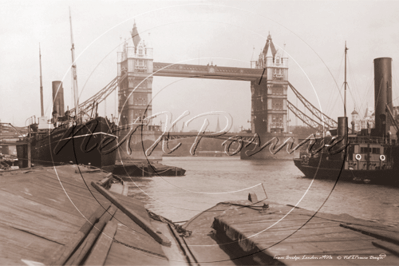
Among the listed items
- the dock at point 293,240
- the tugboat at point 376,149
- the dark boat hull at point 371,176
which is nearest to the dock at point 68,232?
the dock at point 293,240

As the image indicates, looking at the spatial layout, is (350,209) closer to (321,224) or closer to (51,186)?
(321,224)

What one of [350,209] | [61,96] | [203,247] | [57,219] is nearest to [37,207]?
[57,219]

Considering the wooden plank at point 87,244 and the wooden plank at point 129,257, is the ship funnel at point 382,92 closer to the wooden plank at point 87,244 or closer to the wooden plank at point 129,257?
the wooden plank at point 87,244

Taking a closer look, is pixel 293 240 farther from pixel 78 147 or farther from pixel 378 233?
pixel 78 147

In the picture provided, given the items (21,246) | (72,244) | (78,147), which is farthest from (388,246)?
(78,147)

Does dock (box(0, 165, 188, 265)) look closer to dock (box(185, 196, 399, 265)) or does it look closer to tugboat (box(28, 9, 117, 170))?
dock (box(185, 196, 399, 265))
